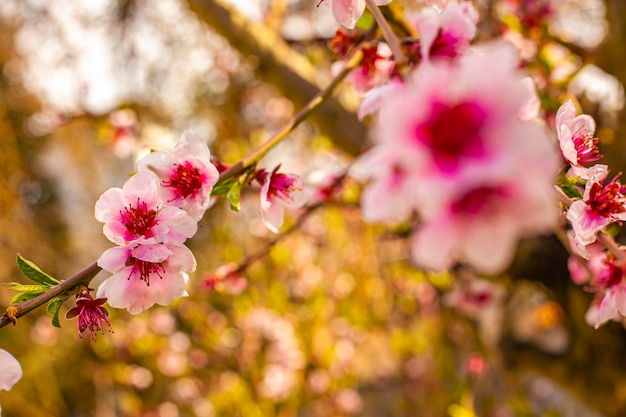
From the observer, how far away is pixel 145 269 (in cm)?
54

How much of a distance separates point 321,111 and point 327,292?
1.57 meters

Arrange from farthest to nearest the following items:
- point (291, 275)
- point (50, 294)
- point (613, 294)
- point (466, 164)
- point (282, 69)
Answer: point (291, 275)
point (282, 69)
point (613, 294)
point (50, 294)
point (466, 164)

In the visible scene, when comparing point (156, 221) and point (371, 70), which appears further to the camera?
point (371, 70)

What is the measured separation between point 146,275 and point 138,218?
0.06 metres

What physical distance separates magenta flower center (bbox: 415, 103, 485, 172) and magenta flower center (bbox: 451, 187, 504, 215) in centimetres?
2

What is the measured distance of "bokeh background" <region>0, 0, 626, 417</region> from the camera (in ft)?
4.38

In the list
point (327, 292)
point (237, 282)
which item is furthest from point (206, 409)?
point (237, 282)

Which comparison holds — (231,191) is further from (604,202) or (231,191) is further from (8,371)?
(604,202)

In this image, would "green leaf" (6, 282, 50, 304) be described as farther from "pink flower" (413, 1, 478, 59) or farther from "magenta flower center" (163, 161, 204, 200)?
"pink flower" (413, 1, 478, 59)

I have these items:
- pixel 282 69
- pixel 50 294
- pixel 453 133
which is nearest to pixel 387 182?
pixel 453 133

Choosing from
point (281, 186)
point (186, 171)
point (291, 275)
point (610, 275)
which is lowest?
point (291, 275)

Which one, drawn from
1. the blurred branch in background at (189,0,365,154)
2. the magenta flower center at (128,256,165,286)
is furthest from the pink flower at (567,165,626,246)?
the blurred branch in background at (189,0,365,154)

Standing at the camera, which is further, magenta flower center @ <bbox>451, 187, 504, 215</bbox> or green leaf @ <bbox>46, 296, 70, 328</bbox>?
green leaf @ <bbox>46, 296, 70, 328</bbox>

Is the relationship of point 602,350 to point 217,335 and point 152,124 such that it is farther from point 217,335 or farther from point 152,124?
point 152,124
